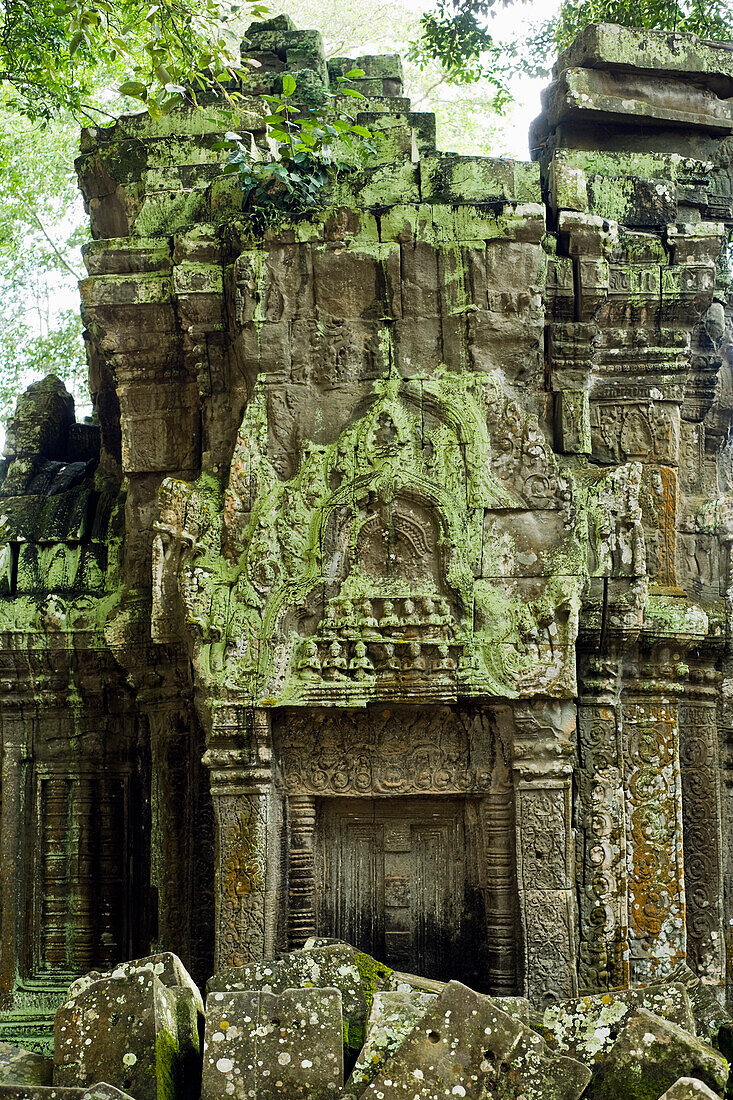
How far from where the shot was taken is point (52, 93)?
393 inches

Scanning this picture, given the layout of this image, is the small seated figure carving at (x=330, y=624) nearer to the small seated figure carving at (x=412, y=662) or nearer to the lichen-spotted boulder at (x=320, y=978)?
the small seated figure carving at (x=412, y=662)

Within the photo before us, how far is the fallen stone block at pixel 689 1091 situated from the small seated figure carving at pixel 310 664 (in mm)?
2984

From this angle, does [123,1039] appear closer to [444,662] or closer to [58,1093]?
[58,1093]

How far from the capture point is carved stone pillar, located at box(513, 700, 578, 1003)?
263 inches

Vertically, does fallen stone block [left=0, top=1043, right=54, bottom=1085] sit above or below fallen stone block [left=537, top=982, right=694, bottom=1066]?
below

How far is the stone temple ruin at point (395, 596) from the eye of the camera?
6844 mm

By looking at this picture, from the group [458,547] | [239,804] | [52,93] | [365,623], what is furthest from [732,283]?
[52,93]

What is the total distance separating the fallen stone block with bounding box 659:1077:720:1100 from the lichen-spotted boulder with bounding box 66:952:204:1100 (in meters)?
1.98

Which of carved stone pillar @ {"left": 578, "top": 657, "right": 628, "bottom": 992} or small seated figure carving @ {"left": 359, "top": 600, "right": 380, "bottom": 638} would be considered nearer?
small seated figure carving @ {"left": 359, "top": 600, "right": 380, "bottom": 638}

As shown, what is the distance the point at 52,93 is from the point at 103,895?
20.6ft

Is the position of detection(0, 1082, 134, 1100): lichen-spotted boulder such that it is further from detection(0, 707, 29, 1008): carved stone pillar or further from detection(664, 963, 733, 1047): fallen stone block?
detection(0, 707, 29, 1008): carved stone pillar

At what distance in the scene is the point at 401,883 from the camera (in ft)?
23.4

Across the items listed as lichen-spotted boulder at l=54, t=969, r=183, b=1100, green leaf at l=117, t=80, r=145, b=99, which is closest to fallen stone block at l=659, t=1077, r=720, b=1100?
lichen-spotted boulder at l=54, t=969, r=183, b=1100

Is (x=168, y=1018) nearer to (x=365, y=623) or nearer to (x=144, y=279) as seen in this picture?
(x=365, y=623)
